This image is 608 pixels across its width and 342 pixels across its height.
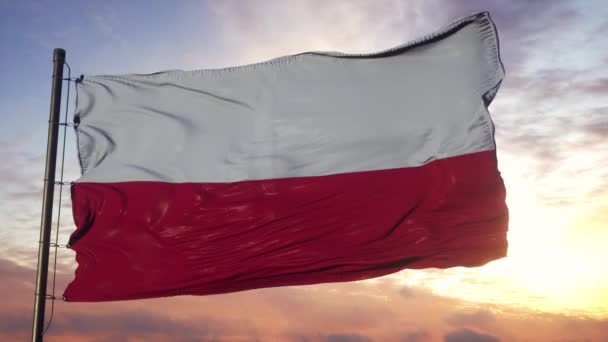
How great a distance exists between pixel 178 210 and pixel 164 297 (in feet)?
3.83

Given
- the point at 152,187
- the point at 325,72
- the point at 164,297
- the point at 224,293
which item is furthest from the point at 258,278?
the point at 325,72

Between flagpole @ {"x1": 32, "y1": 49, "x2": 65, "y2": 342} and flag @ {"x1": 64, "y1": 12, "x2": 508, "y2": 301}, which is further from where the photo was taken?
flag @ {"x1": 64, "y1": 12, "x2": 508, "y2": 301}

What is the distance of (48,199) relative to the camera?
9.23 metres

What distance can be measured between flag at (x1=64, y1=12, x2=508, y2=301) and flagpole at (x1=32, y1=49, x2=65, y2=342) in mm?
723

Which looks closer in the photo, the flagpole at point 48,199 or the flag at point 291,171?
the flagpole at point 48,199

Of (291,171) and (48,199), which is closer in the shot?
(48,199)

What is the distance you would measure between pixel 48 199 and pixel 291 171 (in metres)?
3.05

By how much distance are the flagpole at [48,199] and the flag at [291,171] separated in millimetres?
723

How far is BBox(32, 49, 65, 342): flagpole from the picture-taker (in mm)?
8758

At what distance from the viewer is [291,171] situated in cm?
988

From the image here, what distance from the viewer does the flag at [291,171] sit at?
9.30 meters

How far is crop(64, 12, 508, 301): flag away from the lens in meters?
9.30

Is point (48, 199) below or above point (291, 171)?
below

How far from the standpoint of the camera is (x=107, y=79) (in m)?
10.7
